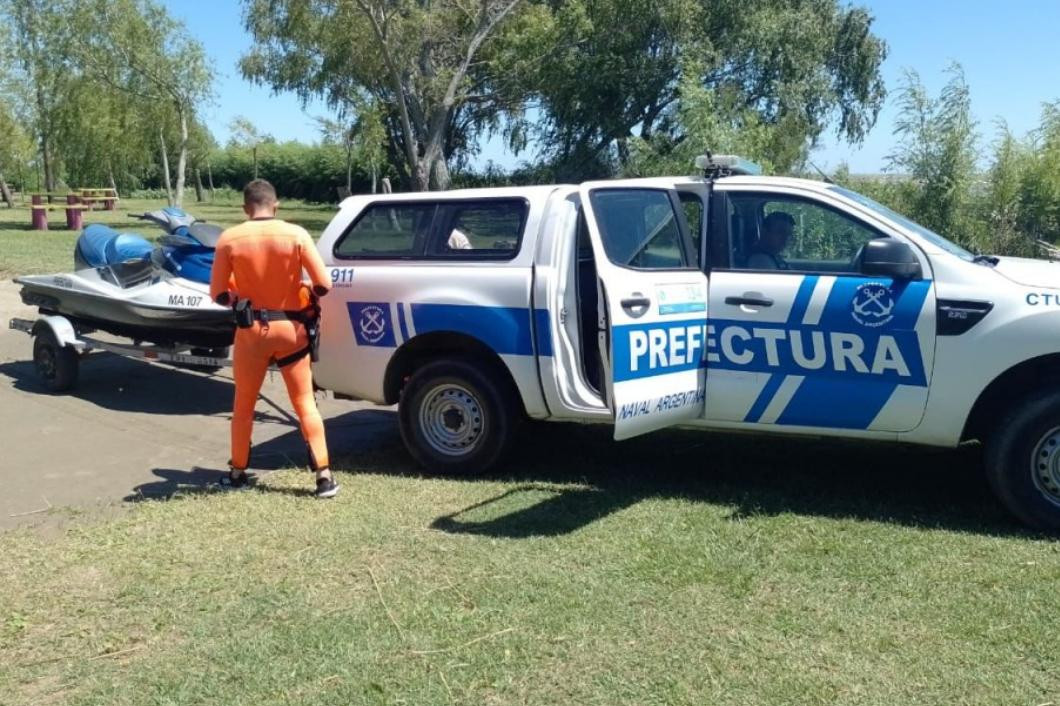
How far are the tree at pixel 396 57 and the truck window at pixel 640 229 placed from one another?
2027cm

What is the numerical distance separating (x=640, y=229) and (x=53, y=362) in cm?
601

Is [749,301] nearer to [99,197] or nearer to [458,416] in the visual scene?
[458,416]

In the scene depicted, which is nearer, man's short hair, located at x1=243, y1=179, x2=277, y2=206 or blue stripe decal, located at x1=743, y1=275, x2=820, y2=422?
blue stripe decal, located at x1=743, y1=275, x2=820, y2=422

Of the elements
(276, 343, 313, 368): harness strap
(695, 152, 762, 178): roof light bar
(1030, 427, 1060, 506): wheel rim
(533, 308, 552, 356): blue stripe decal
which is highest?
(695, 152, 762, 178): roof light bar

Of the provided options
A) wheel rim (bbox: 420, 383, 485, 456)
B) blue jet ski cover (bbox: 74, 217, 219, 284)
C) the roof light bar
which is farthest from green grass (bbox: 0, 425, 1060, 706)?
blue jet ski cover (bbox: 74, 217, 219, 284)

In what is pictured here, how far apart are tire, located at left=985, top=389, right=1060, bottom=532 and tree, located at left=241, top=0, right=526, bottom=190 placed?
874 inches

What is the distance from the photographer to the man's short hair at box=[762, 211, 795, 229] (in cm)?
626

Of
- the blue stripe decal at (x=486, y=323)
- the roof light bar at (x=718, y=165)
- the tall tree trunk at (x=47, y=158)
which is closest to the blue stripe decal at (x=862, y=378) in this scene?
the roof light bar at (x=718, y=165)


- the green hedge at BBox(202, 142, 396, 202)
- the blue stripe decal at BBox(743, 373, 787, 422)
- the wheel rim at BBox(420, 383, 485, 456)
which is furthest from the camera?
the green hedge at BBox(202, 142, 396, 202)

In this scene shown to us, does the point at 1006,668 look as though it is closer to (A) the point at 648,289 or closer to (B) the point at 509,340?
(A) the point at 648,289

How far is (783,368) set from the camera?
600 cm

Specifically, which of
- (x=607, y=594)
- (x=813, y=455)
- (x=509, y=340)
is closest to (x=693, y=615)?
(x=607, y=594)

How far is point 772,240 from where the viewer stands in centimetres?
627

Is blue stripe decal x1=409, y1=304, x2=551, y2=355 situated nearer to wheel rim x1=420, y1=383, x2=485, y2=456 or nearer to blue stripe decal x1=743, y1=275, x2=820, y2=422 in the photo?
wheel rim x1=420, y1=383, x2=485, y2=456
